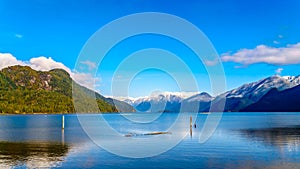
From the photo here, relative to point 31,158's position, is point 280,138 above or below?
below

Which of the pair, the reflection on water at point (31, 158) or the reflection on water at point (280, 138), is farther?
the reflection on water at point (280, 138)

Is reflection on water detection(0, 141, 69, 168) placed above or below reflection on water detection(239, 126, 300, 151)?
above

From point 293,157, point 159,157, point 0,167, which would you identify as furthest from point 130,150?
point 293,157

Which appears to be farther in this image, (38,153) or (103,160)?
(38,153)

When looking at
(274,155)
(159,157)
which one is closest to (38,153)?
(159,157)

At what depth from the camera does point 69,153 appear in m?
53.0

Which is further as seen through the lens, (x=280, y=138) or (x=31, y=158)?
(x=280, y=138)

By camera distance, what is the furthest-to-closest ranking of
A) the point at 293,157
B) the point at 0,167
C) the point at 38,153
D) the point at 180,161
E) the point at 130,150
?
1. the point at 130,150
2. the point at 38,153
3. the point at 293,157
4. the point at 180,161
5. the point at 0,167

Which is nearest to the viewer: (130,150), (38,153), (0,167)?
(0,167)

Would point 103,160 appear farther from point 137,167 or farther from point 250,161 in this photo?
point 250,161

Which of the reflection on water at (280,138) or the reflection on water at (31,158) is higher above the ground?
the reflection on water at (31,158)

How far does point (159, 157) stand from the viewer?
Answer: 1955 inches

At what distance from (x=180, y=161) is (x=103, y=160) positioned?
11224 millimetres

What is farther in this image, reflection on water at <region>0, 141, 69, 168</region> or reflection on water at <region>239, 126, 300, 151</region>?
reflection on water at <region>239, 126, 300, 151</region>
